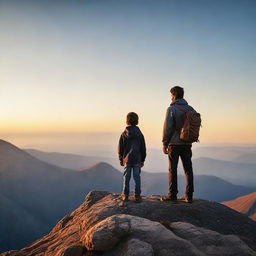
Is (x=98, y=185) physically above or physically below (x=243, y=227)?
below

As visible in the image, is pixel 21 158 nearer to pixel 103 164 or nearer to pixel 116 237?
pixel 103 164

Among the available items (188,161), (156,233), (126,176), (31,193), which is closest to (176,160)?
(188,161)

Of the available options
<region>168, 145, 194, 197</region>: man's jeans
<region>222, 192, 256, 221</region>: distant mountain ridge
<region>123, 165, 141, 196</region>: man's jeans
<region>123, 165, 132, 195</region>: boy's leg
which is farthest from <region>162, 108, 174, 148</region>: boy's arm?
<region>222, 192, 256, 221</region>: distant mountain ridge

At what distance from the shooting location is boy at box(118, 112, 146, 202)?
29.7 feet

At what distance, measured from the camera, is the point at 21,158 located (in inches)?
4700

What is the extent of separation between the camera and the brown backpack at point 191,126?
852 centimetres

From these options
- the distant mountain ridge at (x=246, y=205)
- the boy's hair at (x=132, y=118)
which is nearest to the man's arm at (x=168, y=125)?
the boy's hair at (x=132, y=118)

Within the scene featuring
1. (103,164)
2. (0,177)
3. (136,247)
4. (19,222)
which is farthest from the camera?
(103,164)

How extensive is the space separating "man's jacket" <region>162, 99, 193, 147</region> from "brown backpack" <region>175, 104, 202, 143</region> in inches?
9.0

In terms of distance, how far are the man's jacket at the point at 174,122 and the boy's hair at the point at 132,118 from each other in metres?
0.95

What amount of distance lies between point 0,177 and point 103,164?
69.3 meters

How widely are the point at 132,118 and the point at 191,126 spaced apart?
189 centimetres

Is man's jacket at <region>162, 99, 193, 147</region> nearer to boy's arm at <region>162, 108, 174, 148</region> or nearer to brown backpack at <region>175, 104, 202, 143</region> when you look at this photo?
boy's arm at <region>162, 108, 174, 148</region>

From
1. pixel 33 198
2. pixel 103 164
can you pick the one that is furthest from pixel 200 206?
pixel 103 164
